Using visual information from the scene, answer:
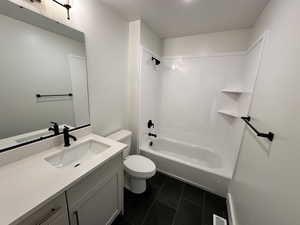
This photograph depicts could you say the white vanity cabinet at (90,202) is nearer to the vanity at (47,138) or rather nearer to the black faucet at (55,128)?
the vanity at (47,138)

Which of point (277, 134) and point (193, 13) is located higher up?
point (193, 13)

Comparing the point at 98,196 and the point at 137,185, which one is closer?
the point at 98,196

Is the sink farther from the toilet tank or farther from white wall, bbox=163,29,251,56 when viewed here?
white wall, bbox=163,29,251,56

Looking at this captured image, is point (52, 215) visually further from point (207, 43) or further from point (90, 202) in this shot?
point (207, 43)

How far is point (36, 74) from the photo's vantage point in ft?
3.26

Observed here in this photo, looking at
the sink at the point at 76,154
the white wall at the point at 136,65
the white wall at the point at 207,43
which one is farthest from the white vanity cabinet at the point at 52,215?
the white wall at the point at 207,43

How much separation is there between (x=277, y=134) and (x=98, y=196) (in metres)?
1.36

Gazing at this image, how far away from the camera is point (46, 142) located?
108 cm

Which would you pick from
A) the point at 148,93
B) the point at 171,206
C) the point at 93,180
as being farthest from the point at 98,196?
the point at 148,93

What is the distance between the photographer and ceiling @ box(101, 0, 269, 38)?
4.46 feet

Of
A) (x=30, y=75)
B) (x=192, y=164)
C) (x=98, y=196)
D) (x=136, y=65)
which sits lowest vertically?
(x=192, y=164)

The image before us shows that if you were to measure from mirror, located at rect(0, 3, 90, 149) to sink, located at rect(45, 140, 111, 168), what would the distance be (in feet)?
0.74

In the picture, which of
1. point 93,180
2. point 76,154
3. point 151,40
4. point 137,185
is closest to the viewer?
point 93,180

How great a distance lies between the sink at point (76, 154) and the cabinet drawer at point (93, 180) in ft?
0.55
